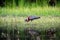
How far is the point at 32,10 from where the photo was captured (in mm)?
1928

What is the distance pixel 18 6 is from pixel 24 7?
0.06 meters

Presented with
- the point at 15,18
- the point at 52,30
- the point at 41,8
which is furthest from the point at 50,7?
the point at 15,18

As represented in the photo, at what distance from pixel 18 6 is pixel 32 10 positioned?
0.43ft

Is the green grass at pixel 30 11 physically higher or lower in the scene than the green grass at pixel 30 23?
higher

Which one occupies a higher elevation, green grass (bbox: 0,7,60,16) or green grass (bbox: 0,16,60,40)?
green grass (bbox: 0,7,60,16)

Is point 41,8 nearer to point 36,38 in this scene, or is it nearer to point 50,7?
point 50,7

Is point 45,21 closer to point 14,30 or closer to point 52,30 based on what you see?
point 52,30

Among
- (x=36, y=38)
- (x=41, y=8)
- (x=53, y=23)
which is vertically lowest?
(x=36, y=38)

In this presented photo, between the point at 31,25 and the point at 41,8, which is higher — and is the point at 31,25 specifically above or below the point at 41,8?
below

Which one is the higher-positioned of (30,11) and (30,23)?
(30,11)

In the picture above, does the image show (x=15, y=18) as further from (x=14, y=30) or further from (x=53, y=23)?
(x=53, y=23)

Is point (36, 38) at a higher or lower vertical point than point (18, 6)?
lower

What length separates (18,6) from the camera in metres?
1.95

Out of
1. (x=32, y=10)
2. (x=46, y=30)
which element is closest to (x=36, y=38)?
(x=46, y=30)
